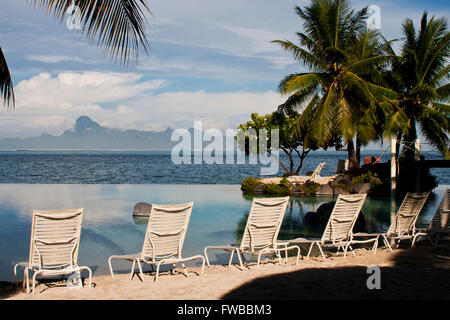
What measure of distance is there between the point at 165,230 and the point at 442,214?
4764 millimetres

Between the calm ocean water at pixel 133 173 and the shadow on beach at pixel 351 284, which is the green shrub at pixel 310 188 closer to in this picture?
the shadow on beach at pixel 351 284

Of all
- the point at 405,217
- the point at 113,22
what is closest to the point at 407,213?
the point at 405,217

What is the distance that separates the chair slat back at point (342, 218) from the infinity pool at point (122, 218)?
1.79 meters

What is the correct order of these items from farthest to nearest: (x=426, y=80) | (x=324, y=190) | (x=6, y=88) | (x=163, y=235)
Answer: (x=426, y=80)
(x=324, y=190)
(x=6, y=88)
(x=163, y=235)

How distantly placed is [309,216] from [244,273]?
6.45 meters

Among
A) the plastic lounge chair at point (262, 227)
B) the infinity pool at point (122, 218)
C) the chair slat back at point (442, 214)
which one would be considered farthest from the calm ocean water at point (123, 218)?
the chair slat back at point (442, 214)

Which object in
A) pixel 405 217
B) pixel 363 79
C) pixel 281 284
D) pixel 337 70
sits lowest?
pixel 281 284

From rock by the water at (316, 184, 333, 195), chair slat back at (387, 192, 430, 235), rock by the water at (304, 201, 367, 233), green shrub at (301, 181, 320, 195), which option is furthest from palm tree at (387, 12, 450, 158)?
chair slat back at (387, 192, 430, 235)

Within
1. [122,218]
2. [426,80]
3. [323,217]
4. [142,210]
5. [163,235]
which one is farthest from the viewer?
[426,80]

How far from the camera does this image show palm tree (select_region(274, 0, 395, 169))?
714 inches

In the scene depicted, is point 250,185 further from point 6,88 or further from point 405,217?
point 6,88

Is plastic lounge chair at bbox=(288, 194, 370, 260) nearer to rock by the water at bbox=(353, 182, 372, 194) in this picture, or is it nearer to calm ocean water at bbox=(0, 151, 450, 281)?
calm ocean water at bbox=(0, 151, 450, 281)

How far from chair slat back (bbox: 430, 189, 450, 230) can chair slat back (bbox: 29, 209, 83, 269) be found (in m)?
5.63

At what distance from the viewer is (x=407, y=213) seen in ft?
23.1
